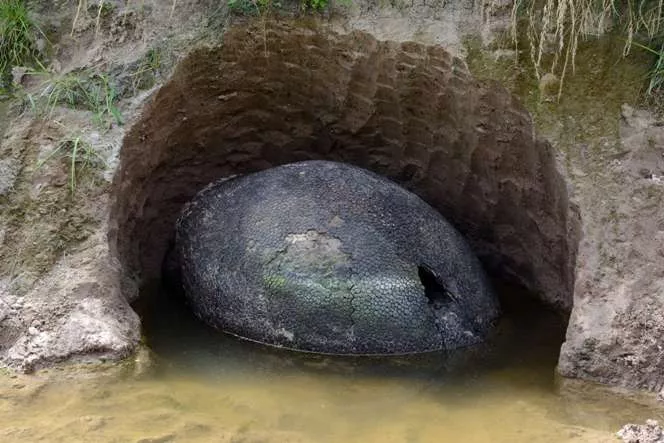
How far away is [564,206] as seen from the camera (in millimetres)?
3463

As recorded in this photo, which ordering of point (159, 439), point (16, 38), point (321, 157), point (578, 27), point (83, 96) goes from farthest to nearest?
1. point (321, 157)
2. point (16, 38)
3. point (83, 96)
4. point (578, 27)
5. point (159, 439)

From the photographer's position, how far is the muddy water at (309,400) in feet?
8.87

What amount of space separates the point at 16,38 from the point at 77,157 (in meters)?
0.75

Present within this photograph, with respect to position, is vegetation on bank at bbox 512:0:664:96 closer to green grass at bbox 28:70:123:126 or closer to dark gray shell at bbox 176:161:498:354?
dark gray shell at bbox 176:161:498:354

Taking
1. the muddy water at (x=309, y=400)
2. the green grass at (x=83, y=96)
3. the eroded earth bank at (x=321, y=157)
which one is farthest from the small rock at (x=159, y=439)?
the green grass at (x=83, y=96)

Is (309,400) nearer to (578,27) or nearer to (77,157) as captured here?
(77,157)

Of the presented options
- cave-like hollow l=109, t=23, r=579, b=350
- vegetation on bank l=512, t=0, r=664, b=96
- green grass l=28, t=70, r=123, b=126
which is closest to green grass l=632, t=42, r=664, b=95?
vegetation on bank l=512, t=0, r=664, b=96

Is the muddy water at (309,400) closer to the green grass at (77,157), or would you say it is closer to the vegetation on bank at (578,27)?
the green grass at (77,157)

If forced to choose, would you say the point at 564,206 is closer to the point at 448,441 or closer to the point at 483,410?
the point at 483,410

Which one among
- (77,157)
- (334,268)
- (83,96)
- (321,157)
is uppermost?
(83,96)

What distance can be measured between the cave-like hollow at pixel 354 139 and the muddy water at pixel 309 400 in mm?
534

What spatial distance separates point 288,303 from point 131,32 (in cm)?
140

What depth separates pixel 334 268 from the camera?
11.1 feet

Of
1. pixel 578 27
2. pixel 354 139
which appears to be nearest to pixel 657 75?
pixel 578 27
